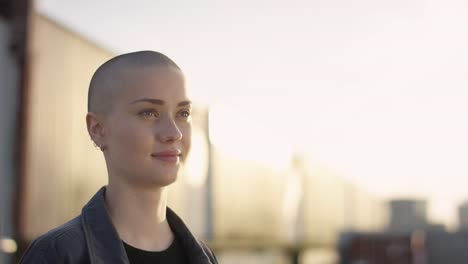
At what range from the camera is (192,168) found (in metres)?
19.6

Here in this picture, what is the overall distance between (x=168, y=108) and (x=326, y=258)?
40218 mm

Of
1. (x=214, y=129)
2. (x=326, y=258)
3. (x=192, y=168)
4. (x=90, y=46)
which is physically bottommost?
(x=326, y=258)

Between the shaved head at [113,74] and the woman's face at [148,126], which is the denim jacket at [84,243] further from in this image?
the shaved head at [113,74]

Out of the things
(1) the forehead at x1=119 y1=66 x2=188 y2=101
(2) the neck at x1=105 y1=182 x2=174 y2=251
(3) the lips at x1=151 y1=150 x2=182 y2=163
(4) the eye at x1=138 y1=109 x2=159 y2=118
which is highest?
(1) the forehead at x1=119 y1=66 x2=188 y2=101

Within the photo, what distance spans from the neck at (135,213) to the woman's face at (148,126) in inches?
3.1

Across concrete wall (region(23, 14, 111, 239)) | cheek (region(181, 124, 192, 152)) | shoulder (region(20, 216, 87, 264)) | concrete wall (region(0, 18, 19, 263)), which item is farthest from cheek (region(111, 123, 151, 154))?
concrete wall (region(0, 18, 19, 263))

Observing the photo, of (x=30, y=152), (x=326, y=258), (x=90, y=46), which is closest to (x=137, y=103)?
(x=30, y=152)

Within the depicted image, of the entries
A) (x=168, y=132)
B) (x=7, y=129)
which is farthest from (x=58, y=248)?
(x=7, y=129)

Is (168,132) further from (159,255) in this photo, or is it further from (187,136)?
(159,255)

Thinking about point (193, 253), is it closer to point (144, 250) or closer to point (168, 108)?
point (144, 250)

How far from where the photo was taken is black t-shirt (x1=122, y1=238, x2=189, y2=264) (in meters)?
1.88

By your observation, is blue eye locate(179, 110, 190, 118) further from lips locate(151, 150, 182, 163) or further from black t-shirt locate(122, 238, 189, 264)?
black t-shirt locate(122, 238, 189, 264)

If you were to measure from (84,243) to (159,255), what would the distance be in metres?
0.28

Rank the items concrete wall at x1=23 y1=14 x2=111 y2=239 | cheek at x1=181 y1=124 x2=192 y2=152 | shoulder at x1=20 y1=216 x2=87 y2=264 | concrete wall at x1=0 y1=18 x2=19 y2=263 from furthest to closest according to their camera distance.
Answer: concrete wall at x1=23 y1=14 x2=111 y2=239 → concrete wall at x1=0 y1=18 x2=19 y2=263 → cheek at x1=181 y1=124 x2=192 y2=152 → shoulder at x1=20 y1=216 x2=87 y2=264
